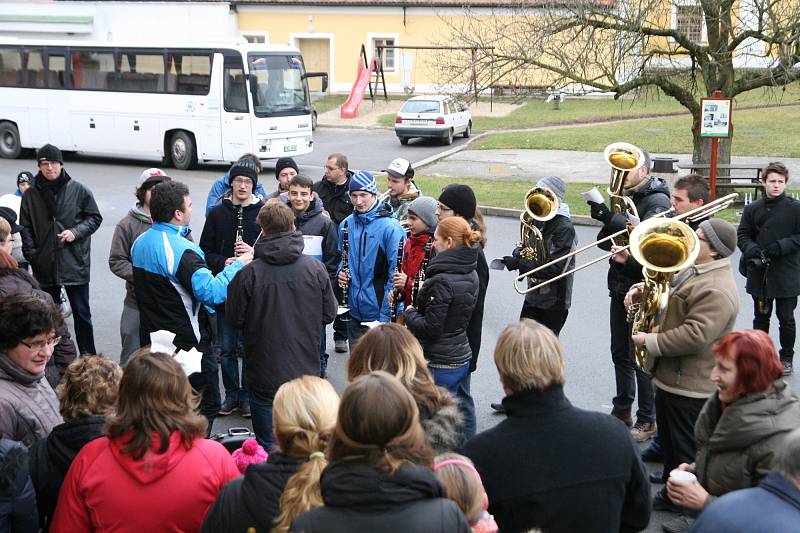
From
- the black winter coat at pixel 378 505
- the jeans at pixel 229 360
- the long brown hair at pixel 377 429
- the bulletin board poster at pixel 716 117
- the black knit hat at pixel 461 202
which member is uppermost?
the bulletin board poster at pixel 716 117

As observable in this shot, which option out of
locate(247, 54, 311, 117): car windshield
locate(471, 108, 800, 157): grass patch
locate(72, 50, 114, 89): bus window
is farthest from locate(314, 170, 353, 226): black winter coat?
locate(471, 108, 800, 157): grass patch

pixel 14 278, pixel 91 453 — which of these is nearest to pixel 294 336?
pixel 14 278

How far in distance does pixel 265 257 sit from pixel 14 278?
162 cm

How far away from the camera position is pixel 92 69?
24.8 m

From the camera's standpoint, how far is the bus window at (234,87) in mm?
22688

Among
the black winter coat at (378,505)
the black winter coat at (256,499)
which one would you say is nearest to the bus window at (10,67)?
the black winter coat at (256,499)

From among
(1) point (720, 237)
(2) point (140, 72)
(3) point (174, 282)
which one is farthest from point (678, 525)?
(2) point (140, 72)

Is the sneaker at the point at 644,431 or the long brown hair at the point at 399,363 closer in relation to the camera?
the long brown hair at the point at 399,363

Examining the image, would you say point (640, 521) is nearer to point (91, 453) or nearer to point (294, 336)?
point (91, 453)

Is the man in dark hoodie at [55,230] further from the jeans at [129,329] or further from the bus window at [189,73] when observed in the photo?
the bus window at [189,73]

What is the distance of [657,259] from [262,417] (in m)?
2.71

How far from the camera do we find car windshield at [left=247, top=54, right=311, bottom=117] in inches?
897

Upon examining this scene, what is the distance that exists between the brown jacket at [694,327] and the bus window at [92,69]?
21.7m

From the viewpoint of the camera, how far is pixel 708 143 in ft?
61.2
